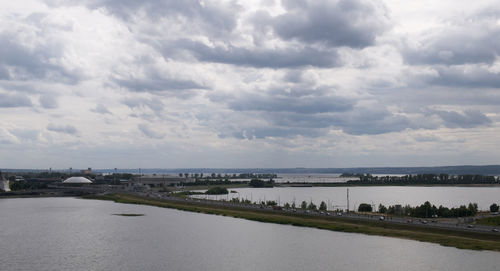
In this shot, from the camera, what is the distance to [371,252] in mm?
72812

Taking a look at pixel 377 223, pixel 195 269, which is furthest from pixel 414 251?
pixel 195 269

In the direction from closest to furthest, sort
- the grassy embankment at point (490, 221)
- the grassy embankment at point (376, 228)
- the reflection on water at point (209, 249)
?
1. the reflection on water at point (209, 249)
2. the grassy embankment at point (376, 228)
3. the grassy embankment at point (490, 221)

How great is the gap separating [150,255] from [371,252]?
3248 cm

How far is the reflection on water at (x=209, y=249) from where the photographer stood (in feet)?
209

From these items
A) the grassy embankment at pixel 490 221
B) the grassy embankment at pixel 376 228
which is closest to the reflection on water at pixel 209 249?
the grassy embankment at pixel 376 228

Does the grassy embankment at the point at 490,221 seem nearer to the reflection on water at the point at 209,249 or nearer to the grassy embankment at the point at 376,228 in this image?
the grassy embankment at the point at 376,228

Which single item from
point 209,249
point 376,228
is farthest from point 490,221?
point 209,249

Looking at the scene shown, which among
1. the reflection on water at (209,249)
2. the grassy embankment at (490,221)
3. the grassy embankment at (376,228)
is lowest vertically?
the reflection on water at (209,249)

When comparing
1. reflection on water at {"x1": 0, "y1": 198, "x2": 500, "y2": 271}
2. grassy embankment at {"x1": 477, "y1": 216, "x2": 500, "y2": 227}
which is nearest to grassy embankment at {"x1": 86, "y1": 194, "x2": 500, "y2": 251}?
reflection on water at {"x1": 0, "y1": 198, "x2": 500, "y2": 271}

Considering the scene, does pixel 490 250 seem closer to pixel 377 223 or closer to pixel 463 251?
pixel 463 251

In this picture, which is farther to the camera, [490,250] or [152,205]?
[152,205]

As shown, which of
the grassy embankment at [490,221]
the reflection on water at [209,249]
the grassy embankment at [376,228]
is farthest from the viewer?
the grassy embankment at [490,221]

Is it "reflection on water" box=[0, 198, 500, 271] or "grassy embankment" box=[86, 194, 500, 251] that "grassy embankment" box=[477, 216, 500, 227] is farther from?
"reflection on water" box=[0, 198, 500, 271]

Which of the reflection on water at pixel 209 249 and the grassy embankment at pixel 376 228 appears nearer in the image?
the reflection on water at pixel 209 249
